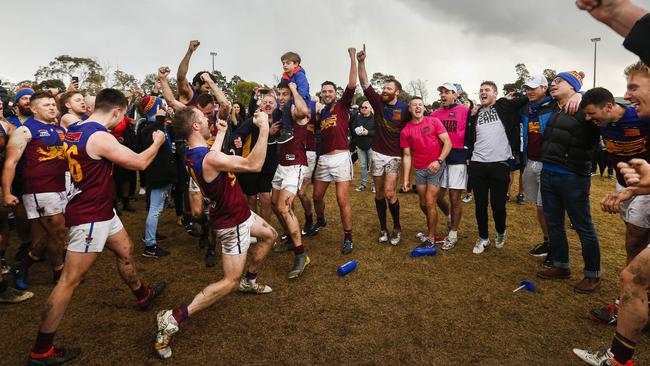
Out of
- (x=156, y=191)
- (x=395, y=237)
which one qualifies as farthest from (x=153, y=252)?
(x=395, y=237)

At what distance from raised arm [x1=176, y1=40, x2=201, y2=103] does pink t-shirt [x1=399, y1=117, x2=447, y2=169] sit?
3730mm

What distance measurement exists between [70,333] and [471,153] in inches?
238

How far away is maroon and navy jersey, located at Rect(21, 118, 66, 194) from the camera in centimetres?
423

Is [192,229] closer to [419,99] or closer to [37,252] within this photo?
[37,252]

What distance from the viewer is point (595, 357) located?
2.97 metres

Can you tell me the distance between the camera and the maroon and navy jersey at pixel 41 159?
4234mm

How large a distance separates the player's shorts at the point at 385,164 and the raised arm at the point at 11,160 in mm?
4926

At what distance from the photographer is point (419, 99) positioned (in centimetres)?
584

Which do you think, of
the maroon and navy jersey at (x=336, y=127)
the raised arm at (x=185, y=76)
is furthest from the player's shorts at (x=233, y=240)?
the raised arm at (x=185, y=76)

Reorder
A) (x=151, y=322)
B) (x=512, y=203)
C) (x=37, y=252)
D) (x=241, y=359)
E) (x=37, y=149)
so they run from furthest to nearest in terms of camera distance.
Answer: (x=512, y=203), (x=37, y=252), (x=37, y=149), (x=151, y=322), (x=241, y=359)

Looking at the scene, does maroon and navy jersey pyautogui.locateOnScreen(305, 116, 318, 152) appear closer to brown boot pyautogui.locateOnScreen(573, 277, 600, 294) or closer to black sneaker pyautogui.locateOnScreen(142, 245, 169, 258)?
black sneaker pyautogui.locateOnScreen(142, 245, 169, 258)

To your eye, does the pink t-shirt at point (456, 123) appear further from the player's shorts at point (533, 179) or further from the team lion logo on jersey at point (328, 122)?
the team lion logo on jersey at point (328, 122)

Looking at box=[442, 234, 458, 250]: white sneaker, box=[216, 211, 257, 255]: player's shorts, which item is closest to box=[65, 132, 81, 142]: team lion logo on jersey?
box=[216, 211, 257, 255]: player's shorts

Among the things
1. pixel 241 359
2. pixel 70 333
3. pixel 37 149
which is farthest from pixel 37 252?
pixel 241 359
